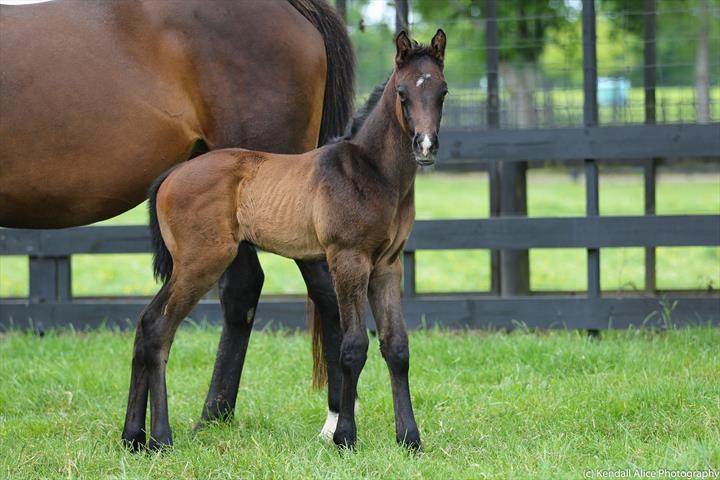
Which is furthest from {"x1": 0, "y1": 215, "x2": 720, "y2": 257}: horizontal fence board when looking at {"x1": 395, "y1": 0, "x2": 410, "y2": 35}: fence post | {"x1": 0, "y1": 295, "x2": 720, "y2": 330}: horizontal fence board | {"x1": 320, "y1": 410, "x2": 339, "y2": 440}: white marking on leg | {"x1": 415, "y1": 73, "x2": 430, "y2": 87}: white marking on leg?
{"x1": 415, "y1": 73, "x2": 430, "y2": 87}: white marking on leg

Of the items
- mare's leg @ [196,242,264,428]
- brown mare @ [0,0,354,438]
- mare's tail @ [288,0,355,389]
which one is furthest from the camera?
mare's tail @ [288,0,355,389]

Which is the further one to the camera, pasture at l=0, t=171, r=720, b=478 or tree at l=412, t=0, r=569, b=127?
tree at l=412, t=0, r=569, b=127

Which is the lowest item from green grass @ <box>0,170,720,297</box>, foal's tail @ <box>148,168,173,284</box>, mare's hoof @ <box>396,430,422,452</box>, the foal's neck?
green grass @ <box>0,170,720,297</box>

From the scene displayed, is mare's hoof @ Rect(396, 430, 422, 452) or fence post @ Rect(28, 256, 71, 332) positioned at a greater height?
fence post @ Rect(28, 256, 71, 332)

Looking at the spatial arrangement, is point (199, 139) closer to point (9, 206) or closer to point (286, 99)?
point (286, 99)

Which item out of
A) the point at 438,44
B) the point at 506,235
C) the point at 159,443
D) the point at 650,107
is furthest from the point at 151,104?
the point at 650,107

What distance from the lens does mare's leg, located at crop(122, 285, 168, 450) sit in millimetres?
4418

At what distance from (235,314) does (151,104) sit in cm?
112

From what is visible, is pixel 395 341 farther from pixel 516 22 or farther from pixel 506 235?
pixel 516 22

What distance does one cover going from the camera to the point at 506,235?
675cm

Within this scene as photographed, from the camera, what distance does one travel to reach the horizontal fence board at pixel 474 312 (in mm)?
6633

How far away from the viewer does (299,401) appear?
516 cm

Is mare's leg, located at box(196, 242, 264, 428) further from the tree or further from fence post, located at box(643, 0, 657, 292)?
the tree

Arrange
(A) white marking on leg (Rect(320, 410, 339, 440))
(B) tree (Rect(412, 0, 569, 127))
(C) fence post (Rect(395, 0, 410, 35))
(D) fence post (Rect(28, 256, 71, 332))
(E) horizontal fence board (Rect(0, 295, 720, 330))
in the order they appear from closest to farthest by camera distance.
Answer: (A) white marking on leg (Rect(320, 410, 339, 440)), (E) horizontal fence board (Rect(0, 295, 720, 330)), (C) fence post (Rect(395, 0, 410, 35)), (D) fence post (Rect(28, 256, 71, 332)), (B) tree (Rect(412, 0, 569, 127))
